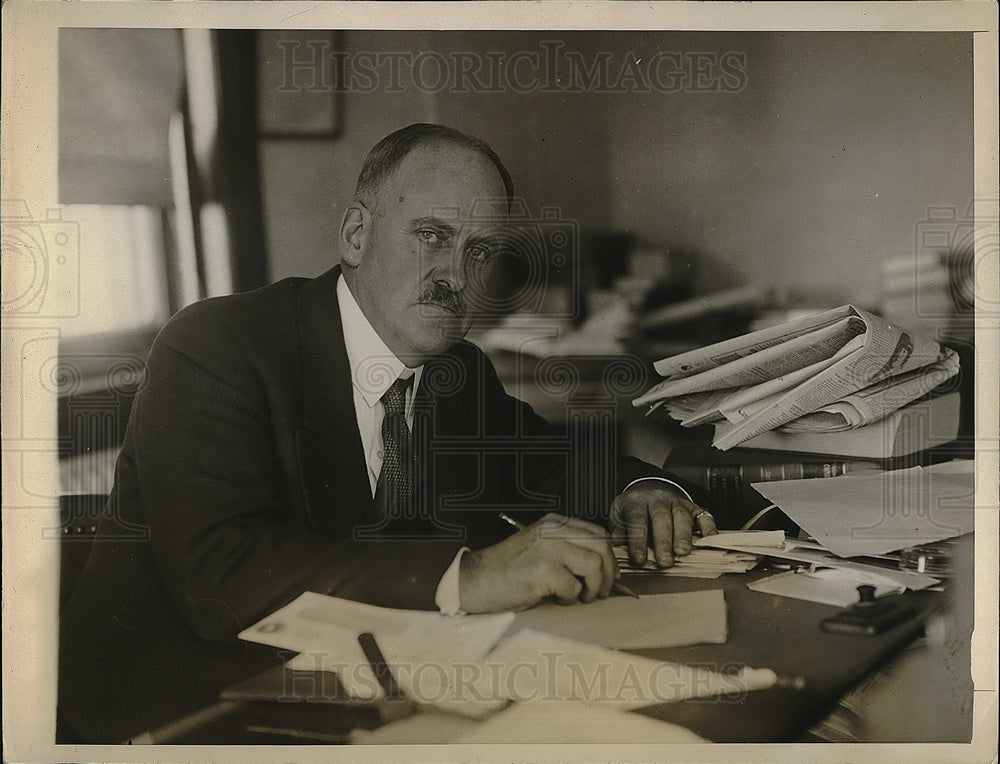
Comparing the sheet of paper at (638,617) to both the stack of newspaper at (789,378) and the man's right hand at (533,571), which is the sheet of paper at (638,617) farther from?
the stack of newspaper at (789,378)

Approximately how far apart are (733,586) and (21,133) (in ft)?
3.95

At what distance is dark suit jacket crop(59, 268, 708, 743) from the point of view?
1164mm

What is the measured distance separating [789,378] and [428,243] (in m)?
0.54

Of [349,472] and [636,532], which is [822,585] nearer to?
[636,532]

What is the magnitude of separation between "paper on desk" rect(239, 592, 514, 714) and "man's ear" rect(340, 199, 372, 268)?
483mm

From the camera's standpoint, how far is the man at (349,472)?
1.17 meters

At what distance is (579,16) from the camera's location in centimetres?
121

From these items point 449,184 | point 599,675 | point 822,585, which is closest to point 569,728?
point 599,675

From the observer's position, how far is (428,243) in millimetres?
1175

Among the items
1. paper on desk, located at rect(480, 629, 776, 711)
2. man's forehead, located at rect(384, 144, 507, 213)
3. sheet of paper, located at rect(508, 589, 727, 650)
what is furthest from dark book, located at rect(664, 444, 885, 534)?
man's forehead, located at rect(384, 144, 507, 213)

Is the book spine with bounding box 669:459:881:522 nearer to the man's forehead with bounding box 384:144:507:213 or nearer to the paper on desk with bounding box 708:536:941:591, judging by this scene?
the paper on desk with bounding box 708:536:941:591

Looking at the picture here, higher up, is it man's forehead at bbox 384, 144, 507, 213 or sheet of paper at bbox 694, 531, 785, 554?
man's forehead at bbox 384, 144, 507, 213

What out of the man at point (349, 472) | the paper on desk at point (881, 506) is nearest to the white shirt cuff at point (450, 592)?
the man at point (349, 472)

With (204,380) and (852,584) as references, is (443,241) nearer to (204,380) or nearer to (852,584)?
(204,380)
